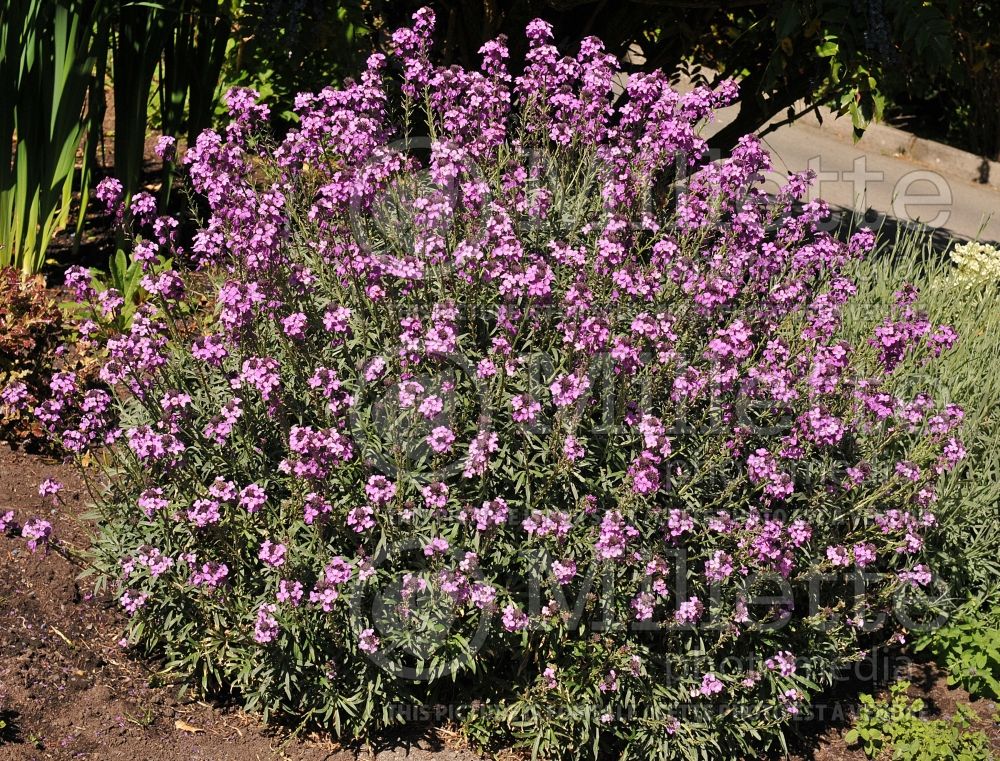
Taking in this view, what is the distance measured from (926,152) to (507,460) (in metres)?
11.5

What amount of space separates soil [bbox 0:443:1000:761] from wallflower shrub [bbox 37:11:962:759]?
0.15 meters

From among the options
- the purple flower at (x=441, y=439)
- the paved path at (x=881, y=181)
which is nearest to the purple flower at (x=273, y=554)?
the purple flower at (x=441, y=439)

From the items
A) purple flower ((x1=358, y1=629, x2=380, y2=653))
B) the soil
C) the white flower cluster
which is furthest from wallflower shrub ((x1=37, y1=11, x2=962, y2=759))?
the white flower cluster

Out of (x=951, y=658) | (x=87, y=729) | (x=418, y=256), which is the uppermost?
(x=418, y=256)

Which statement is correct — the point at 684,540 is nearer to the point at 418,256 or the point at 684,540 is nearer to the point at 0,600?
the point at 418,256

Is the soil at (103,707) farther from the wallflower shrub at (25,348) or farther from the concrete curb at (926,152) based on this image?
the concrete curb at (926,152)

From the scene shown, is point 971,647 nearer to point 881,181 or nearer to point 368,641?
point 368,641

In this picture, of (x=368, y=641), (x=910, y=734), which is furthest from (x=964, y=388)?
(x=368, y=641)

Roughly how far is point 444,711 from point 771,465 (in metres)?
1.65

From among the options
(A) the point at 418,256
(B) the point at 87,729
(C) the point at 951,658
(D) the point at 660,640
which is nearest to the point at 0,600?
(B) the point at 87,729

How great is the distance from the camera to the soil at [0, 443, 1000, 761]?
4.02 m

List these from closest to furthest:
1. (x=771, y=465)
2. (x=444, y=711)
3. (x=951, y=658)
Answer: (x=771, y=465)
(x=444, y=711)
(x=951, y=658)

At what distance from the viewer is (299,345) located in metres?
4.29

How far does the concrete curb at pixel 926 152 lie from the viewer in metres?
13.2
